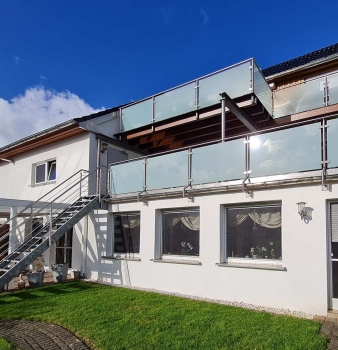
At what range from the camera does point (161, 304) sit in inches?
286

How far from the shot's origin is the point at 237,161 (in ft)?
26.1

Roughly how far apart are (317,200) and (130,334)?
177 inches

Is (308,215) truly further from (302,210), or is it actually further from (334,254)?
(334,254)

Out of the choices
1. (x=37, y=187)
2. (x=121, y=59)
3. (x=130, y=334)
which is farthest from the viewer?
(x=121, y=59)

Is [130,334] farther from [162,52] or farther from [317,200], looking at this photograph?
[162,52]

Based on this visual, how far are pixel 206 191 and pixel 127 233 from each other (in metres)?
3.44

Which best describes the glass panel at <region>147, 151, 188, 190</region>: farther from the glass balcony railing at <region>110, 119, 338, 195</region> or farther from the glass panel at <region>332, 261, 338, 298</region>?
the glass panel at <region>332, 261, 338, 298</region>

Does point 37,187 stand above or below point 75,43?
below

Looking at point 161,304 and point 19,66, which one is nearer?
point 161,304

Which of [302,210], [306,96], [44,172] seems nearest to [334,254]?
[302,210]

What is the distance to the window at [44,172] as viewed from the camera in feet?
43.5

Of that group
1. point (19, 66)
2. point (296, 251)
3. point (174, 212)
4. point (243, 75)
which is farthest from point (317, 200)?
point (19, 66)

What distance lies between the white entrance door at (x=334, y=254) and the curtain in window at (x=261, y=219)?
3.75ft

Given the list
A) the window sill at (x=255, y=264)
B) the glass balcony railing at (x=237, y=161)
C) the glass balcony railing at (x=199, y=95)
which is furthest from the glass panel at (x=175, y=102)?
the window sill at (x=255, y=264)
